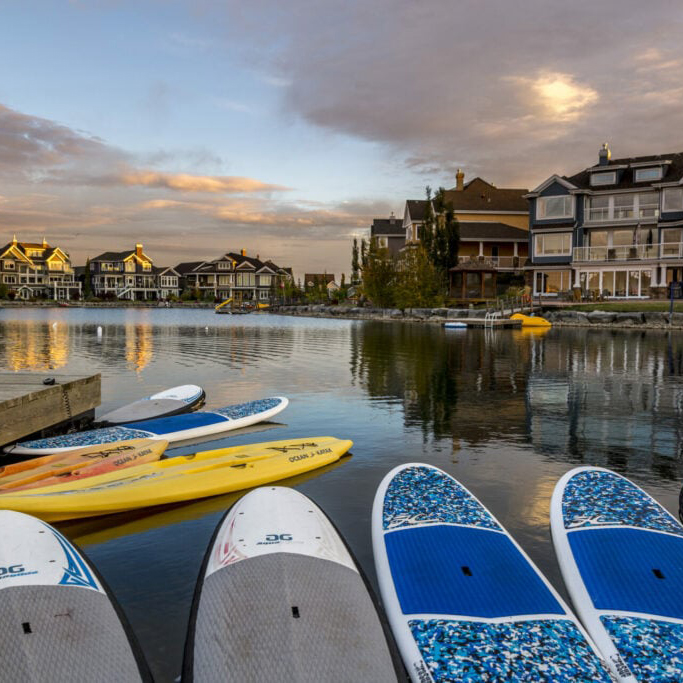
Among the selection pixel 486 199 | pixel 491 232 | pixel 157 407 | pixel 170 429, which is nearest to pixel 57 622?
pixel 170 429

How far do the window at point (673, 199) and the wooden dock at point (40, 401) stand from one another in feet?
163

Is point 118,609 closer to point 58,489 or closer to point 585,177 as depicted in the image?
point 58,489

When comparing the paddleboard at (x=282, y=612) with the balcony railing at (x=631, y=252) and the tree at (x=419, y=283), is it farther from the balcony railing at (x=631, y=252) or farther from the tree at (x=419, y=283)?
the tree at (x=419, y=283)

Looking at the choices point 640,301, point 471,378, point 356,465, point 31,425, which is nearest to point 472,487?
point 356,465

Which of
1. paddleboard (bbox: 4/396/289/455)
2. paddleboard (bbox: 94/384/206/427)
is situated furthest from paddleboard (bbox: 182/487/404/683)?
paddleboard (bbox: 94/384/206/427)

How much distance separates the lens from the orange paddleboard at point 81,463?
29.1 feet

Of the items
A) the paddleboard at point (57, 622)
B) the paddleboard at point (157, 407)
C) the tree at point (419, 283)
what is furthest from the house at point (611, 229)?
the paddleboard at point (57, 622)

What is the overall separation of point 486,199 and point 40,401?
64459 mm

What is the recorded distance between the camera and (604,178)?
53.1 meters

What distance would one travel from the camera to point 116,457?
10.1 meters

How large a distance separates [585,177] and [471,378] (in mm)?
40385

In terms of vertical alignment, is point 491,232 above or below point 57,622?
above

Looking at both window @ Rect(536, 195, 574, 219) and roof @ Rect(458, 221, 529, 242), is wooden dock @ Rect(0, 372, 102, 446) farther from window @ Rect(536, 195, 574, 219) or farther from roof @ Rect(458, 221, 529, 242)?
roof @ Rect(458, 221, 529, 242)

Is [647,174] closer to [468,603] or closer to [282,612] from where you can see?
[468,603]
